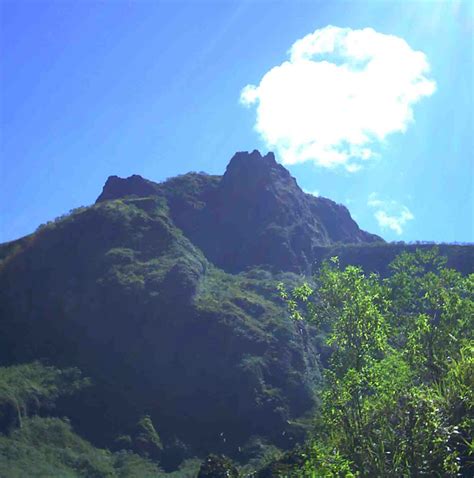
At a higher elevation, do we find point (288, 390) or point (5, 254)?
point (5, 254)

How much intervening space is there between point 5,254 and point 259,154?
60669mm

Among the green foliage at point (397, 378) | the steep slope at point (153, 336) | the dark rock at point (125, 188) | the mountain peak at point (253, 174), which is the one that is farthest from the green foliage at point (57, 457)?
the mountain peak at point (253, 174)

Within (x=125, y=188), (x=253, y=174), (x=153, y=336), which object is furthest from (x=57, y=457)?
(x=253, y=174)

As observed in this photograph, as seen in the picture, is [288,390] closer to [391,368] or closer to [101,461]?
[101,461]

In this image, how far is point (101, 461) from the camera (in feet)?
246

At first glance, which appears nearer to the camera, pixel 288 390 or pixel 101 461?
pixel 101 461

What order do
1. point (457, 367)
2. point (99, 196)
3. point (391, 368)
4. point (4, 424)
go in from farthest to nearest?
point (99, 196) → point (4, 424) → point (391, 368) → point (457, 367)

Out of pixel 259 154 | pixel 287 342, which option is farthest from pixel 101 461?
pixel 259 154

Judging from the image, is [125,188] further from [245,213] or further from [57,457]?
[57,457]

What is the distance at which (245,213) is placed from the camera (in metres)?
142

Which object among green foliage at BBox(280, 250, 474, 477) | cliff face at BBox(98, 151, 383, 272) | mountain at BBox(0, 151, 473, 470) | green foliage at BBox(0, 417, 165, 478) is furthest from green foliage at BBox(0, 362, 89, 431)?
green foliage at BBox(280, 250, 474, 477)

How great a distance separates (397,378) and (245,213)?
123152 mm

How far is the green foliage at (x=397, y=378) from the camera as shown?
17156 millimetres

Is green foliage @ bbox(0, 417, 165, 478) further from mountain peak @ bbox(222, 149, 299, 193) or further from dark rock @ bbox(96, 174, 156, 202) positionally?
mountain peak @ bbox(222, 149, 299, 193)
